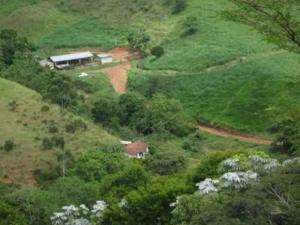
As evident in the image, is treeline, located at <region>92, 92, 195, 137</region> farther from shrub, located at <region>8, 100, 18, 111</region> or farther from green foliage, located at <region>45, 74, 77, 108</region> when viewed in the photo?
shrub, located at <region>8, 100, 18, 111</region>

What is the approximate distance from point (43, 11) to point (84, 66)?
1153cm

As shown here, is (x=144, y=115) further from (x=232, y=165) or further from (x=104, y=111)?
(x=232, y=165)

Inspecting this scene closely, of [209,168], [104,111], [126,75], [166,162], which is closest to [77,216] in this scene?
[209,168]

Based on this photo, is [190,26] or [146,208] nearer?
[146,208]

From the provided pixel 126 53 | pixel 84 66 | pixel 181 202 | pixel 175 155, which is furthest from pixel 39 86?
pixel 181 202

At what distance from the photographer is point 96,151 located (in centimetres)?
3334

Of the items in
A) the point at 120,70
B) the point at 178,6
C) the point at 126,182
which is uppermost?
the point at 126,182

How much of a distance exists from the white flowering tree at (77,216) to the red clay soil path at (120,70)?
28047mm

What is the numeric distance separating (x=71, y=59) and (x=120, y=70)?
4.23 m

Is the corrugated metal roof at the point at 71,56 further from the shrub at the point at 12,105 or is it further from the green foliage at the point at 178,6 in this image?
the shrub at the point at 12,105

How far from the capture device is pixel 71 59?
53.3 meters

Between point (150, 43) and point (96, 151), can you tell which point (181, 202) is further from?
point (150, 43)

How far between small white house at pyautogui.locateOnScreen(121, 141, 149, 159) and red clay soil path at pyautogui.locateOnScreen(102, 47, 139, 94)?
10.6 meters

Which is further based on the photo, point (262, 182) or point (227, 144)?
point (227, 144)
